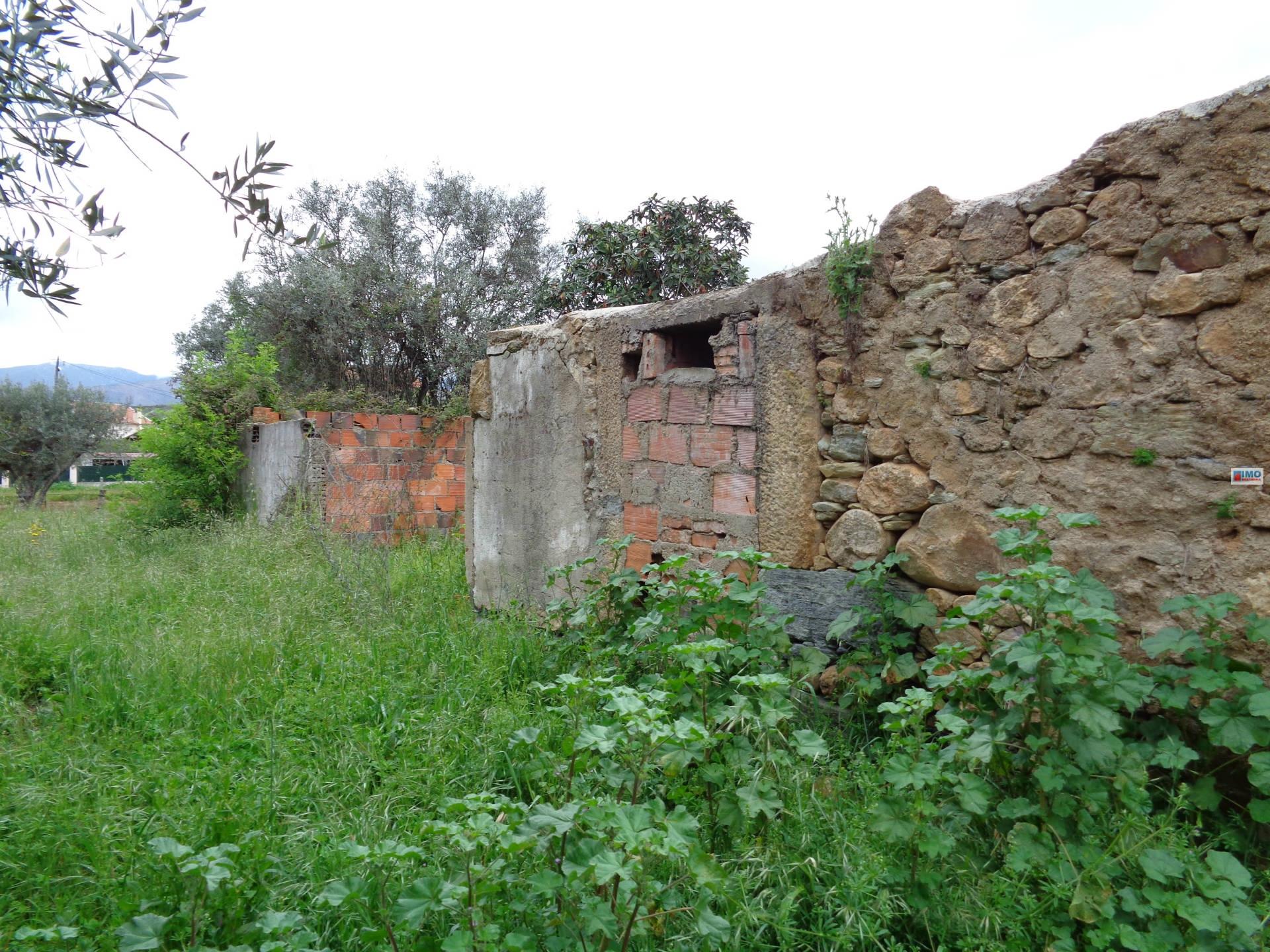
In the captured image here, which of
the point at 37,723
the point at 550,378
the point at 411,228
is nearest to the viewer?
the point at 37,723

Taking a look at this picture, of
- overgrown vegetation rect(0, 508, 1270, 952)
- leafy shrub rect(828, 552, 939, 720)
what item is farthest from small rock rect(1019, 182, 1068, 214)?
leafy shrub rect(828, 552, 939, 720)

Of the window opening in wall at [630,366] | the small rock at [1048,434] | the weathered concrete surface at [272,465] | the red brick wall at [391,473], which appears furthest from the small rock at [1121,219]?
the weathered concrete surface at [272,465]

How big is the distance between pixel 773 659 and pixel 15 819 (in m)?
2.53

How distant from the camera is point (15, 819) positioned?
98.7 inches

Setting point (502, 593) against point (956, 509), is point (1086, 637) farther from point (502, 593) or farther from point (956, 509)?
point (502, 593)

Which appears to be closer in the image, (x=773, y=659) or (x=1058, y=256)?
(x=1058, y=256)

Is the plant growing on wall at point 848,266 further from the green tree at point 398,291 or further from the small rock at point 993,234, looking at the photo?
the green tree at point 398,291

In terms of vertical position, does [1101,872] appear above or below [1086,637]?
below

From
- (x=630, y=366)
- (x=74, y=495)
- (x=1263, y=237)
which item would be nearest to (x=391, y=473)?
(x=630, y=366)

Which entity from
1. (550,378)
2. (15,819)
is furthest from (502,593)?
(15,819)

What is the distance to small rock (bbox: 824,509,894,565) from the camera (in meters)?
3.08

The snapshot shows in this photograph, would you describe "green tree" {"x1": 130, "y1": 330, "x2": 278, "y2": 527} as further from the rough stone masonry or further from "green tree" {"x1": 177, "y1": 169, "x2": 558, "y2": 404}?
the rough stone masonry

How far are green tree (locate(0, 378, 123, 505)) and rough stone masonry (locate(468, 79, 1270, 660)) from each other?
15653 mm

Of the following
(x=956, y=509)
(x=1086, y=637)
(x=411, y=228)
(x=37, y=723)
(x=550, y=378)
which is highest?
(x=411, y=228)
